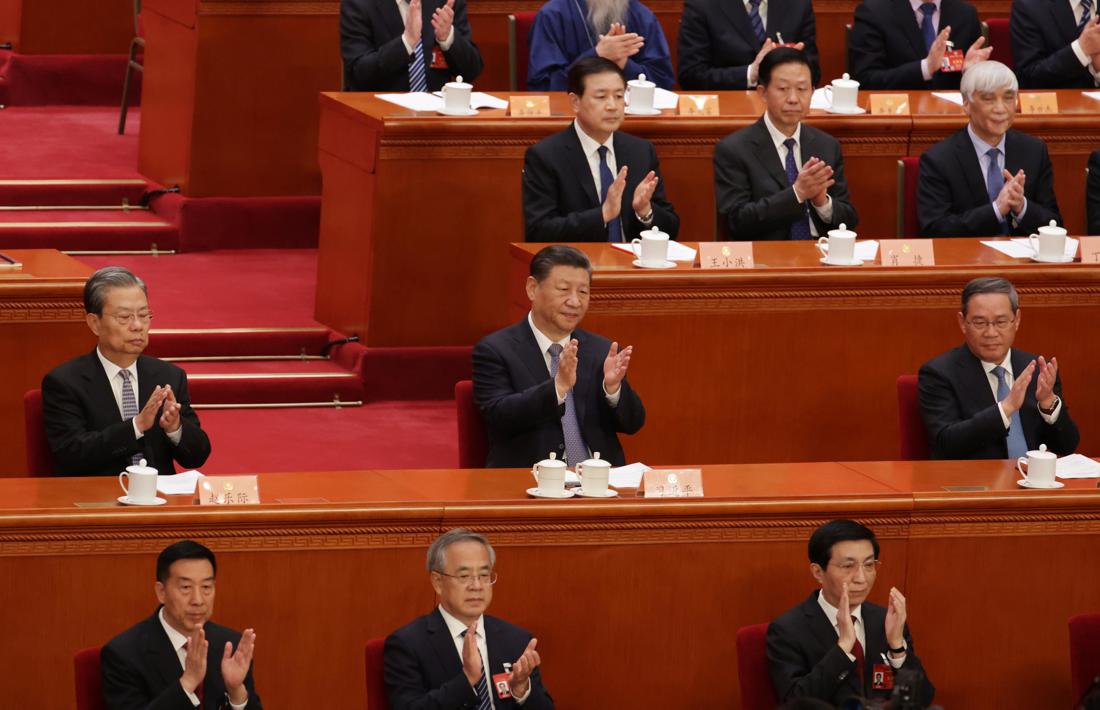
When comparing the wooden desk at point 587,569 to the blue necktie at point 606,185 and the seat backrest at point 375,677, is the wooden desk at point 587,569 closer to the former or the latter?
the seat backrest at point 375,677

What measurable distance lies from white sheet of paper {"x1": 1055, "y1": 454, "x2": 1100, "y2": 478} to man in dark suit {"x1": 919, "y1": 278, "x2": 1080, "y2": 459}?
216mm

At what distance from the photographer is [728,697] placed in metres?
3.93

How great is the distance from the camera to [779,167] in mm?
5379

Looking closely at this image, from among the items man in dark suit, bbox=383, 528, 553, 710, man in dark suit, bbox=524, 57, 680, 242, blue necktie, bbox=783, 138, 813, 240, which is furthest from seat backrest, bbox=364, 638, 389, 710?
blue necktie, bbox=783, 138, 813, 240

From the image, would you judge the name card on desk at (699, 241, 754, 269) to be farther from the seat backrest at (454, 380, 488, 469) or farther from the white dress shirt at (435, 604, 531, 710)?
the white dress shirt at (435, 604, 531, 710)

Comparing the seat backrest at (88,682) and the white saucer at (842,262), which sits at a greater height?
the white saucer at (842,262)

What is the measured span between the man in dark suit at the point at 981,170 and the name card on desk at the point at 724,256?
2.60 feet

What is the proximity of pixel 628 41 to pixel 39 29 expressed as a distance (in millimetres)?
2819

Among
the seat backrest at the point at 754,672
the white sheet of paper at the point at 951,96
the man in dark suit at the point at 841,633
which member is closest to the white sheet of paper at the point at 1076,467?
the man in dark suit at the point at 841,633

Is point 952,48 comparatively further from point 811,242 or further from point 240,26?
point 240,26

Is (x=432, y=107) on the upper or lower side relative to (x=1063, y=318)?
upper

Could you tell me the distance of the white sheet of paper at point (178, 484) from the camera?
380 centimetres

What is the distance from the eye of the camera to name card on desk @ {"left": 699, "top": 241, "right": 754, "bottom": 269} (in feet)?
15.9

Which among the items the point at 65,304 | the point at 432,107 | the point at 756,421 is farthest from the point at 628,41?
the point at 65,304
